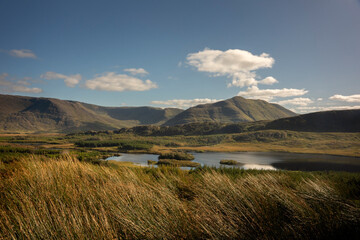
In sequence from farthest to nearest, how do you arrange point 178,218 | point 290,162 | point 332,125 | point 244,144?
1. point 332,125
2. point 244,144
3. point 290,162
4. point 178,218

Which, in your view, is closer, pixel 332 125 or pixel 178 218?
pixel 178 218

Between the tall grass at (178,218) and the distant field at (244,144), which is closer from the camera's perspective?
the tall grass at (178,218)

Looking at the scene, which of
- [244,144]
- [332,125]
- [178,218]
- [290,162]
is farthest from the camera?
[332,125]

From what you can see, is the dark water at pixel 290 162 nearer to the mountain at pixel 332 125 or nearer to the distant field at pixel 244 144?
the distant field at pixel 244 144

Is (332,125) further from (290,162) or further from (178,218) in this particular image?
(178,218)

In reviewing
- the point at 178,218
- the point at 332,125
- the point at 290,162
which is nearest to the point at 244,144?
the point at 290,162

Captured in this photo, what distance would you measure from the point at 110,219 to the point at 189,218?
1551 millimetres

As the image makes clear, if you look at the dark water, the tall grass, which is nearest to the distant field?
the dark water

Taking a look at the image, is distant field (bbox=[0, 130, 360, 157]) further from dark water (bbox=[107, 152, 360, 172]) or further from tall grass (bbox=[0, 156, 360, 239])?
tall grass (bbox=[0, 156, 360, 239])

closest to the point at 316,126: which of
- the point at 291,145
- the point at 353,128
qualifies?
the point at 353,128

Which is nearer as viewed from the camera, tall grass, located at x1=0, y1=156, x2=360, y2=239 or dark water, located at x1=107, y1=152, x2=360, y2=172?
tall grass, located at x1=0, y1=156, x2=360, y2=239

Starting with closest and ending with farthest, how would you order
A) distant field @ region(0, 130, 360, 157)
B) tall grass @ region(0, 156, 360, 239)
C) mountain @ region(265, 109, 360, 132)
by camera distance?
1. tall grass @ region(0, 156, 360, 239)
2. distant field @ region(0, 130, 360, 157)
3. mountain @ region(265, 109, 360, 132)

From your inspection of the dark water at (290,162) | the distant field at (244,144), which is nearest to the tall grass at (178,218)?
the dark water at (290,162)

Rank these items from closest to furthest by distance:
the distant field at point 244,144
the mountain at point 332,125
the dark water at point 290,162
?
the dark water at point 290,162, the distant field at point 244,144, the mountain at point 332,125
